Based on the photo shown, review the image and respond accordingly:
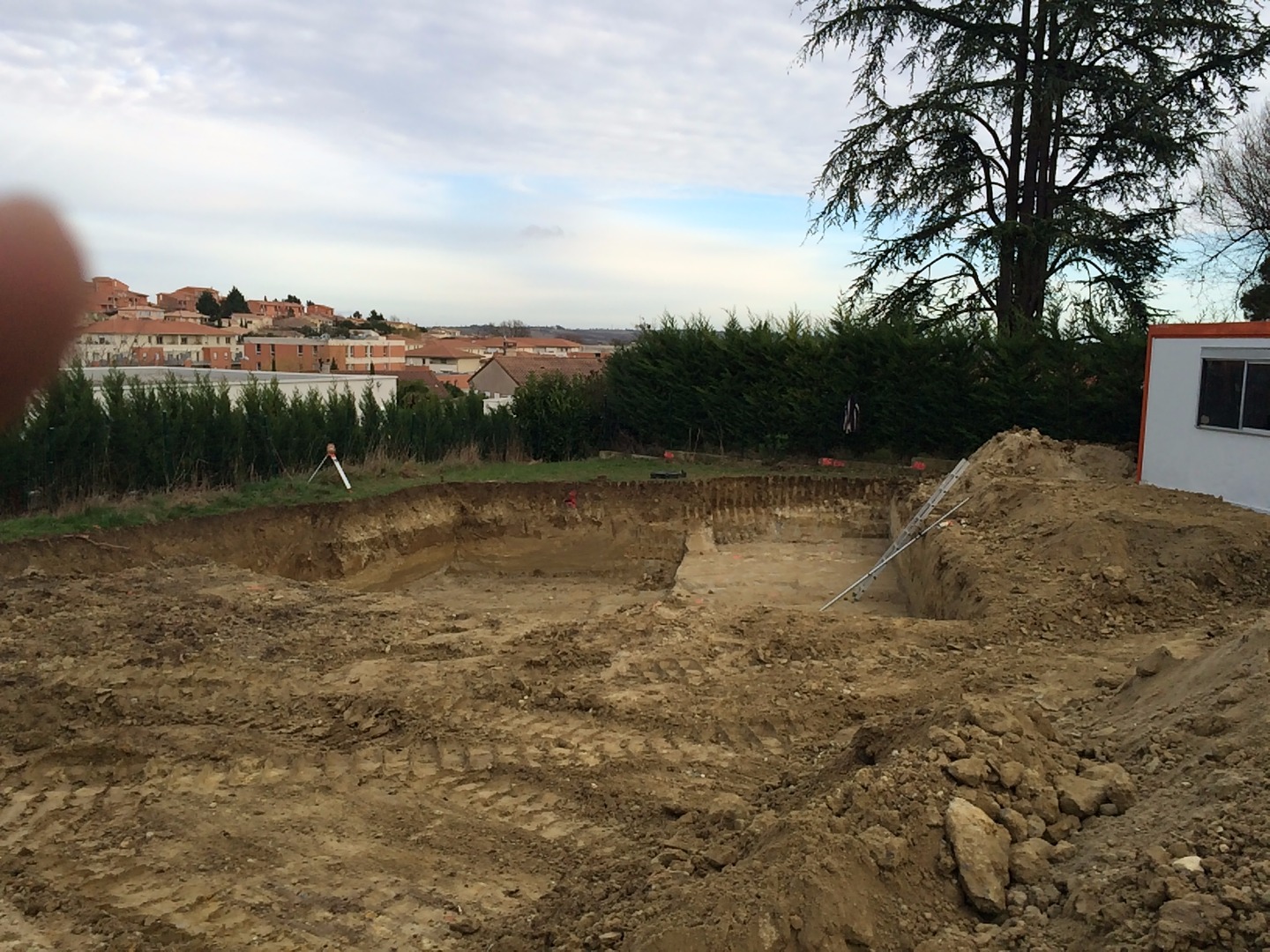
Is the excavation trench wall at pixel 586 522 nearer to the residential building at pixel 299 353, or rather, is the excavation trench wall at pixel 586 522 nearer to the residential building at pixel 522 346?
the residential building at pixel 299 353

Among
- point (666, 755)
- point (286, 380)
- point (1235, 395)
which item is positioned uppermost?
point (1235, 395)

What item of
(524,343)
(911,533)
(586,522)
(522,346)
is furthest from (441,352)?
(911,533)

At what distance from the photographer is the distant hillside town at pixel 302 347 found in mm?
7355

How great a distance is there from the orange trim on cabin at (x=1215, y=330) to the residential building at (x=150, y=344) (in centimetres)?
1199

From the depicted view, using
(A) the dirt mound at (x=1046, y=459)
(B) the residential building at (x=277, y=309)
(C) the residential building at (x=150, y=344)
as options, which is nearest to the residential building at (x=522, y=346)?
(B) the residential building at (x=277, y=309)

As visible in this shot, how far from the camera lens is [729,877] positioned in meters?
3.75

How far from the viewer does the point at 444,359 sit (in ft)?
249

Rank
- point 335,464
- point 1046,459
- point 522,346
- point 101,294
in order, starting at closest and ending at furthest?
point 101,294
point 1046,459
point 335,464
point 522,346

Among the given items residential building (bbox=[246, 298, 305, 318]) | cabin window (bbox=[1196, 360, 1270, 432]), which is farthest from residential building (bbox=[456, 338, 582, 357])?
cabin window (bbox=[1196, 360, 1270, 432])

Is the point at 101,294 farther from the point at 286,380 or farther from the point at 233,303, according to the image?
the point at 233,303

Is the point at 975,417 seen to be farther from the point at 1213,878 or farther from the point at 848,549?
the point at 1213,878

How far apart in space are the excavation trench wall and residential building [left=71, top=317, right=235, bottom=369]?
4306 mm

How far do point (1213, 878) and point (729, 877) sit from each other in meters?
1.68

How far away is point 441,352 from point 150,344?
72099 mm
